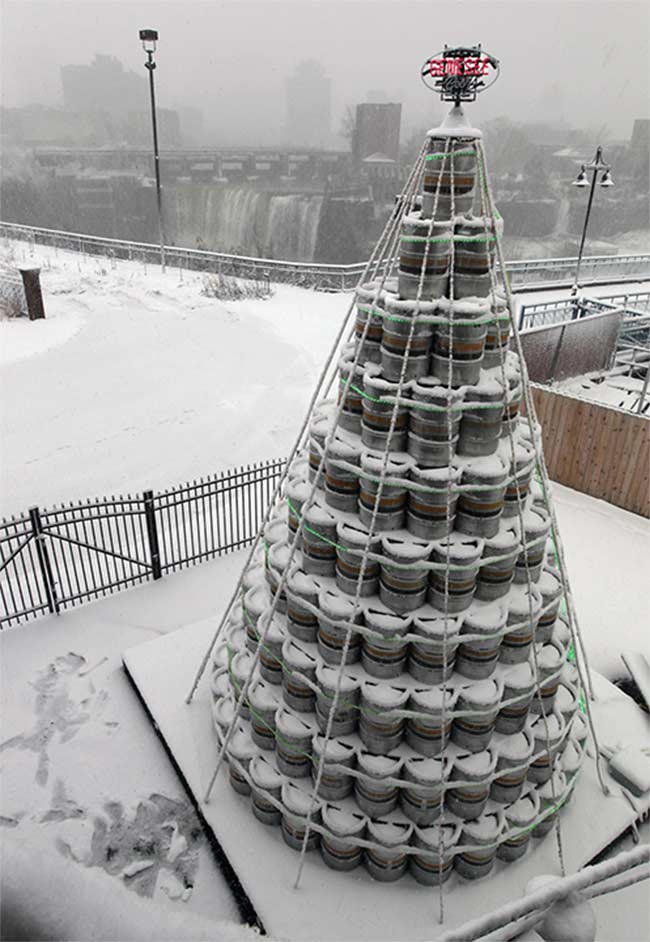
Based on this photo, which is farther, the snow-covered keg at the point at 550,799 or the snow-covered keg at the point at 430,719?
the snow-covered keg at the point at 550,799

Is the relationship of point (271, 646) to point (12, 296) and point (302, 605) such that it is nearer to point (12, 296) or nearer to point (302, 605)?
point (302, 605)

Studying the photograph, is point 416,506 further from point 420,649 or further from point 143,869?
point 143,869

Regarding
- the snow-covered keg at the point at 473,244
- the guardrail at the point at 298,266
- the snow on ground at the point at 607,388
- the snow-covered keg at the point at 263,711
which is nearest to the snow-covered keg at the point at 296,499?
the snow-covered keg at the point at 263,711

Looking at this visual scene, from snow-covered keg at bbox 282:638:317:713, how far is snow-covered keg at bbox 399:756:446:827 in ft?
3.49

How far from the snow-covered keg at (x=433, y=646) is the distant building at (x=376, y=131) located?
222ft

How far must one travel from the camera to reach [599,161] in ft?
63.5

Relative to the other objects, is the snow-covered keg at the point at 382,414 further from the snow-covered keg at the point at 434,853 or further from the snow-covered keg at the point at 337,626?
the snow-covered keg at the point at 434,853

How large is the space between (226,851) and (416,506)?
398 cm

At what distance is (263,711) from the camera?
588 centimetres

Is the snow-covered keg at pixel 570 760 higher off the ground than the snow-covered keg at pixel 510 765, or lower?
lower

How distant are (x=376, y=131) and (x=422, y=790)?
70.8 metres

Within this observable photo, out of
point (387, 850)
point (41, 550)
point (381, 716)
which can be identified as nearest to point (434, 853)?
point (387, 850)

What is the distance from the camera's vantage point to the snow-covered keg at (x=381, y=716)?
505cm

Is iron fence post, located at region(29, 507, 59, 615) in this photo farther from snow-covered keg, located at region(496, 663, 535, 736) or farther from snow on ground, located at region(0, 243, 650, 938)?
snow-covered keg, located at region(496, 663, 535, 736)
